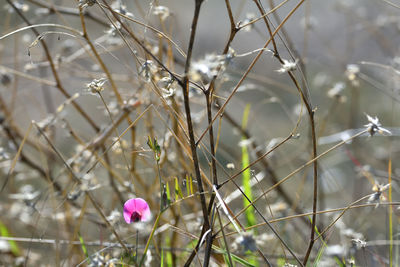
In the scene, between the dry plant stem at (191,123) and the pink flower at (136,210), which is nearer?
the dry plant stem at (191,123)

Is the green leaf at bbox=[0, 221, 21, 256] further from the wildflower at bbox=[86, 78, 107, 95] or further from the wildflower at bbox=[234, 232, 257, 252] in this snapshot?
the wildflower at bbox=[234, 232, 257, 252]

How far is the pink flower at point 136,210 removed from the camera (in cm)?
84

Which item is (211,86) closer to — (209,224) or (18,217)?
(209,224)

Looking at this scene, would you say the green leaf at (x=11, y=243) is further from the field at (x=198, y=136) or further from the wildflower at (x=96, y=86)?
the wildflower at (x=96, y=86)

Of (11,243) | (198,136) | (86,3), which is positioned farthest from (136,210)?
(11,243)

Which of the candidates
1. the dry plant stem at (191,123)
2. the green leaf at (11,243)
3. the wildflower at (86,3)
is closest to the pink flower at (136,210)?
the dry plant stem at (191,123)

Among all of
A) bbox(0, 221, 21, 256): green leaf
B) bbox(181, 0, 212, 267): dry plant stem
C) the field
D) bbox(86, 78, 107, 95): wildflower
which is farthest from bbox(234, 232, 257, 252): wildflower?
bbox(0, 221, 21, 256): green leaf

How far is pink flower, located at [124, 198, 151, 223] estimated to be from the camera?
0.84 m

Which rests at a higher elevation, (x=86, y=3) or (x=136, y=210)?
(x=86, y=3)

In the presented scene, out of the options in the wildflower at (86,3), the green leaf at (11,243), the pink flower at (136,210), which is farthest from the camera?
the green leaf at (11,243)

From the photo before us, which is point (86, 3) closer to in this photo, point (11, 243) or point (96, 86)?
point (96, 86)

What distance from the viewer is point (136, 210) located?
838 mm

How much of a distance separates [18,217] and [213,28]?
2.88 metres

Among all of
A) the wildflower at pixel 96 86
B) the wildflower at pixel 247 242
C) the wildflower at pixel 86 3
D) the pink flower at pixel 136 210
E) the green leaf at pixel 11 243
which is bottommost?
the wildflower at pixel 247 242
